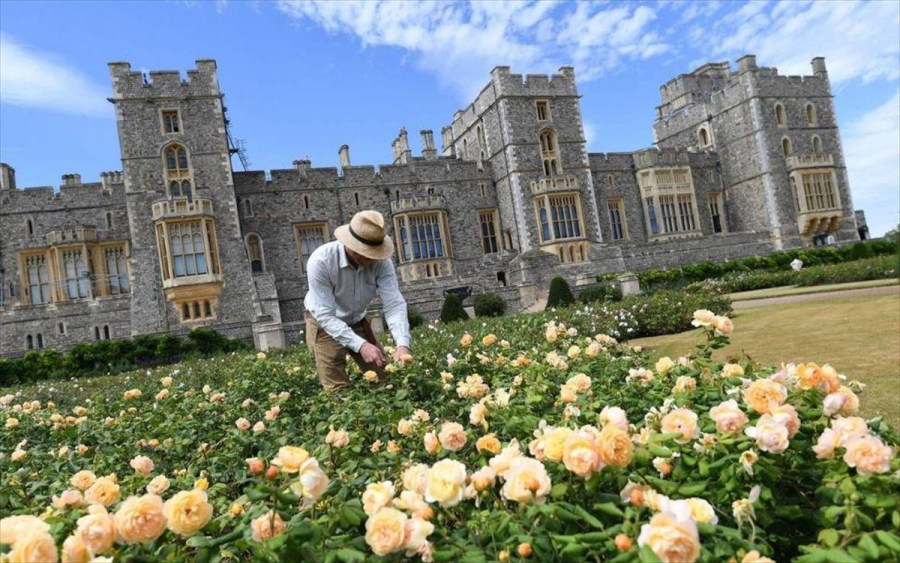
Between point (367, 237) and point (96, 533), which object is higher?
point (367, 237)

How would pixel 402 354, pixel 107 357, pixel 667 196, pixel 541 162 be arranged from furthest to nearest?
1. pixel 667 196
2. pixel 541 162
3. pixel 107 357
4. pixel 402 354

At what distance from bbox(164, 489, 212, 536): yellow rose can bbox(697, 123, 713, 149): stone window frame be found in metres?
41.4

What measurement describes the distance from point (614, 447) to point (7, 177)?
31903 millimetres


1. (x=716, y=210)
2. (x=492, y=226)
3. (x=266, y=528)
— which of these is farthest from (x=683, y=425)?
(x=716, y=210)

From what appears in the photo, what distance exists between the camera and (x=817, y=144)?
1462 inches

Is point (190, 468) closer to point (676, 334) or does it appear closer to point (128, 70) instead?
point (676, 334)

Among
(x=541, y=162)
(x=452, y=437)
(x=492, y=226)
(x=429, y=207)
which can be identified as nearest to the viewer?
(x=452, y=437)

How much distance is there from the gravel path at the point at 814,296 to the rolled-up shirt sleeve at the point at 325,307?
12631 millimetres

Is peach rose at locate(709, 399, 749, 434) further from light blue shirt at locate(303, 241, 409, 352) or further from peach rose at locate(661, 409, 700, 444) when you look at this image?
light blue shirt at locate(303, 241, 409, 352)

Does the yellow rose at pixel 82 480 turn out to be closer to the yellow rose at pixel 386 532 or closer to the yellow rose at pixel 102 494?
the yellow rose at pixel 102 494

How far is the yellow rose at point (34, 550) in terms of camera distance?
1529 millimetres

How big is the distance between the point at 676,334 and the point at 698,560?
38.2 ft

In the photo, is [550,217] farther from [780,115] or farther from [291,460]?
[291,460]

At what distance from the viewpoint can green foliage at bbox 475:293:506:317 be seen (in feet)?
71.7
